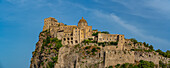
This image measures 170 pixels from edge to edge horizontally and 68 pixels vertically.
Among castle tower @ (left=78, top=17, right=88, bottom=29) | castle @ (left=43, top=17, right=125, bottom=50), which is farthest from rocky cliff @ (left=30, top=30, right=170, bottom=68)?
castle tower @ (left=78, top=17, right=88, bottom=29)

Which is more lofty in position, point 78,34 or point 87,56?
point 78,34

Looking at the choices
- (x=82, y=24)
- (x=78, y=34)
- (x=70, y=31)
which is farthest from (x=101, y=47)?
(x=70, y=31)

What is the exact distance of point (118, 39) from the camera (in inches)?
4387

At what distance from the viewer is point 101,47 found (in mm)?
107188

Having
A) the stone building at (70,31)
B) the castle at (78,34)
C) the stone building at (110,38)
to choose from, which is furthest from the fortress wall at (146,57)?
the stone building at (70,31)

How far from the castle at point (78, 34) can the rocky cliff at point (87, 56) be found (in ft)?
6.71

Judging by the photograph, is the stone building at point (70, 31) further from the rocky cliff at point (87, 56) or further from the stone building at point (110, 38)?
the stone building at point (110, 38)

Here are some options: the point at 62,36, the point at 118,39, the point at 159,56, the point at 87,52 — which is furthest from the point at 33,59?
the point at 159,56

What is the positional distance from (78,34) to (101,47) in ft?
33.0

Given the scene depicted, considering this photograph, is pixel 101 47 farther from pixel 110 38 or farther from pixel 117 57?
pixel 117 57

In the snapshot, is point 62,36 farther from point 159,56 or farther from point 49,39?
point 159,56

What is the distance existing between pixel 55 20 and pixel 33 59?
56.0 feet

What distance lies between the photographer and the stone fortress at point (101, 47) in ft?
338

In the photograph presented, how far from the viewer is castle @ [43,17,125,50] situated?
111 meters
